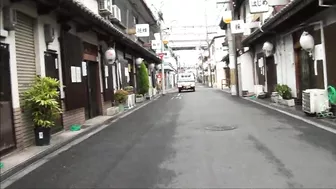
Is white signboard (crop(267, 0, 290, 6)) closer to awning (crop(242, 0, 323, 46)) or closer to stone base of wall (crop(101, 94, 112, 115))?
awning (crop(242, 0, 323, 46))

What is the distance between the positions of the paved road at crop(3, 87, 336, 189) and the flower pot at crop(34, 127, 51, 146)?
0.70 meters

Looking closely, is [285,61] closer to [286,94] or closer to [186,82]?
[286,94]

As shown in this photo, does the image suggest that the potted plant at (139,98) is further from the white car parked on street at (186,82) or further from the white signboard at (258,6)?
the white car parked on street at (186,82)

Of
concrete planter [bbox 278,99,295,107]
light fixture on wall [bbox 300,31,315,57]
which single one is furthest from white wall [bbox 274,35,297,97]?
light fixture on wall [bbox 300,31,315,57]

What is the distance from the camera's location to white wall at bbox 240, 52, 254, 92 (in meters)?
29.3

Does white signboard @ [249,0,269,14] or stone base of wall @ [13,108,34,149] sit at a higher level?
white signboard @ [249,0,269,14]

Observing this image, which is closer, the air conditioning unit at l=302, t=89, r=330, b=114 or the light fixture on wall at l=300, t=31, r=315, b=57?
the air conditioning unit at l=302, t=89, r=330, b=114

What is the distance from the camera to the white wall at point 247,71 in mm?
29337

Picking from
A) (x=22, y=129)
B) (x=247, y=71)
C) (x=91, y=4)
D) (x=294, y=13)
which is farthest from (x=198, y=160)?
(x=247, y=71)

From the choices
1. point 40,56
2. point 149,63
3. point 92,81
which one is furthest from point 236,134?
point 149,63

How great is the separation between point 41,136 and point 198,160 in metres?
4.25

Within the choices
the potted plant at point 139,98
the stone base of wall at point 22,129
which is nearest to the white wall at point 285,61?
the potted plant at point 139,98

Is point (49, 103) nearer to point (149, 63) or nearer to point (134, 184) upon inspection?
point (134, 184)

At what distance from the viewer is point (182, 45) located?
70000 mm
